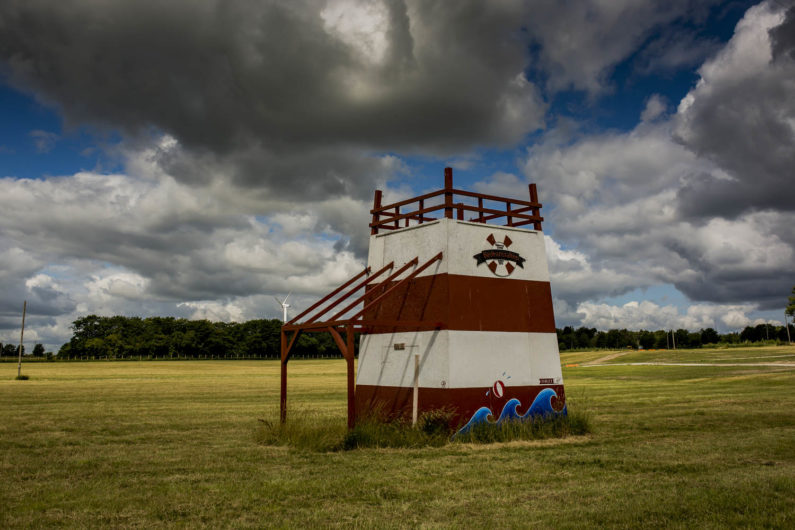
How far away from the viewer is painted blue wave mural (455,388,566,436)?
50.6ft

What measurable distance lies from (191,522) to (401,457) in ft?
19.0

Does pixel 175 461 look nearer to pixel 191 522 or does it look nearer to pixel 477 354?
pixel 191 522

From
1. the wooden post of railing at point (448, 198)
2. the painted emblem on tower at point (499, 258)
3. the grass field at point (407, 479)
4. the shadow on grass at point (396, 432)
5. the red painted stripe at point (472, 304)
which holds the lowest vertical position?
the grass field at point (407, 479)

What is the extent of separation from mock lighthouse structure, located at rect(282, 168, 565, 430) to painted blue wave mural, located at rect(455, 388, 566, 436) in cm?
3

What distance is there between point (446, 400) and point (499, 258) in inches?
185

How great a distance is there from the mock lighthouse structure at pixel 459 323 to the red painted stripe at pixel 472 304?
0.10ft

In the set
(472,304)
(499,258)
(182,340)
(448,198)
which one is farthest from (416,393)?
(182,340)

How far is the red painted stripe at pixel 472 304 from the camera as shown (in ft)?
52.6

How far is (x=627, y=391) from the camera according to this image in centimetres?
3609

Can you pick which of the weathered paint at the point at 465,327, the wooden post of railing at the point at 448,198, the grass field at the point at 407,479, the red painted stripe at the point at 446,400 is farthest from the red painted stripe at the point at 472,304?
the grass field at the point at 407,479

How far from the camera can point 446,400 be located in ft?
49.9

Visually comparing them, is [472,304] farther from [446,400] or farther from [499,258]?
[446,400]

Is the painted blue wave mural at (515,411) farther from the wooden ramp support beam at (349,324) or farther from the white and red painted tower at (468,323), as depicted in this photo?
the wooden ramp support beam at (349,324)

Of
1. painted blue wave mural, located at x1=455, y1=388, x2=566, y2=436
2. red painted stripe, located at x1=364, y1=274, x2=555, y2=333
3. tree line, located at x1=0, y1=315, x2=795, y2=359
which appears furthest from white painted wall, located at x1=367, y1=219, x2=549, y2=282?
tree line, located at x1=0, y1=315, x2=795, y2=359
